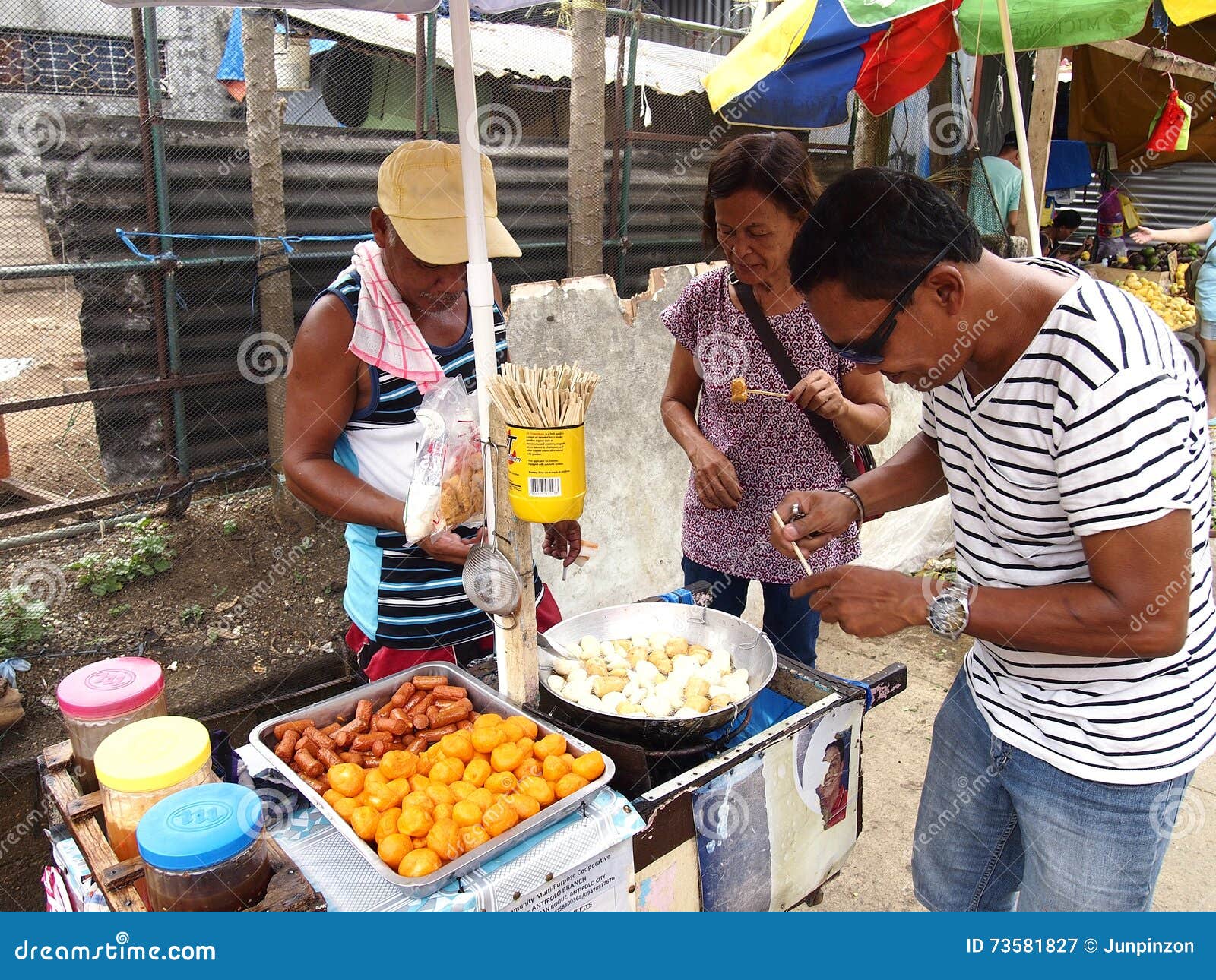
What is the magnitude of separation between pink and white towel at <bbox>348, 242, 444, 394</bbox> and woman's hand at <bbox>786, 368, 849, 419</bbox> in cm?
102

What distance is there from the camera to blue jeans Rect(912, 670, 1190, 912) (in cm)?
172

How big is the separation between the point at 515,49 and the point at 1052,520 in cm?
651

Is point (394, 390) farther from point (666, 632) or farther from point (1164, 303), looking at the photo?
point (1164, 303)

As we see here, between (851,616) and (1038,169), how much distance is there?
6195mm

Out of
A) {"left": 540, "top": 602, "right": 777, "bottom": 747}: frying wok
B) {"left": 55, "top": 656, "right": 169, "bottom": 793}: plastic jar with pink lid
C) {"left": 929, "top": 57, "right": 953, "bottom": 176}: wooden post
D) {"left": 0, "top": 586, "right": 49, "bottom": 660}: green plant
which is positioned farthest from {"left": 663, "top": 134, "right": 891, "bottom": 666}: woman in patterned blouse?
{"left": 929, "top": 57, "right": 953, "bottom": 176}: wooden post

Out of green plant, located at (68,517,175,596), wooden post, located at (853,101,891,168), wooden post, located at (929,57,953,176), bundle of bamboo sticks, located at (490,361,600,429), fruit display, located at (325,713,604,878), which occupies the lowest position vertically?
green plant, located at (68,517,175,596)

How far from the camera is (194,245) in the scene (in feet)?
16.3

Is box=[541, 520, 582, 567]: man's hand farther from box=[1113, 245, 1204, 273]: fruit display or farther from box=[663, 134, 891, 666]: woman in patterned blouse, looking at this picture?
box=[1113, 245, 1204, 273]: fruit display

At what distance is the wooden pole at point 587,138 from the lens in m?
4.74

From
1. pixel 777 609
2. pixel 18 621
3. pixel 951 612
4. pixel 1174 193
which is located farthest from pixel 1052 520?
pixel 1174 193

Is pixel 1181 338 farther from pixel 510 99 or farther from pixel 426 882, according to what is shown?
pixel 426 882

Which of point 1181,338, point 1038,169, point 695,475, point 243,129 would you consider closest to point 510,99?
point 243,129

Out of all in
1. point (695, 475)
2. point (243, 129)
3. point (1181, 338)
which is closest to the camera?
point (695, 475)

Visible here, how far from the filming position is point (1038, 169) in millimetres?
6699
